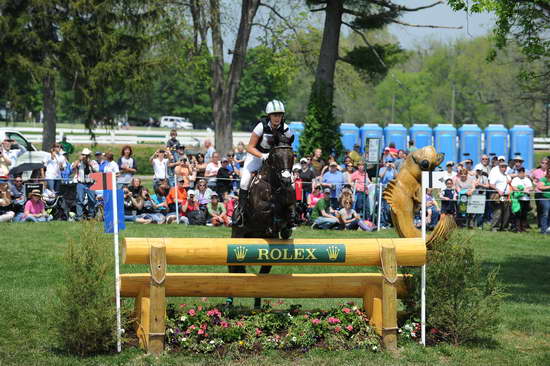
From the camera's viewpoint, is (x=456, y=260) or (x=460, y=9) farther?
(x=460, y=9)

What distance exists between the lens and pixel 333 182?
21.8m

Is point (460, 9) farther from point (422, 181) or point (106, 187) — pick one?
point (106, 187)

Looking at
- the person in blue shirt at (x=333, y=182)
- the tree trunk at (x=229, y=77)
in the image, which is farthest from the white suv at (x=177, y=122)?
the person in blue shirt at (x=333, y=182)

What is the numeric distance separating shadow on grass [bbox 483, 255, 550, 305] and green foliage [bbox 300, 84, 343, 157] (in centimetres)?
1190

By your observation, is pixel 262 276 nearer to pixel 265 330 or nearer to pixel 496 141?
pixel 265 330

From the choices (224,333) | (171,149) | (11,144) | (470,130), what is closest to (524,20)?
(224,333)

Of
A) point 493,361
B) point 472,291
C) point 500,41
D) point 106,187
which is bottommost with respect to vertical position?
point 493,361

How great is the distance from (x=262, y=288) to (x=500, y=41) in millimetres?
8654

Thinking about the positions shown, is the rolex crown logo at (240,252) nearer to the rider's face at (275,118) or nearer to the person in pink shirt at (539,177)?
the rider's face at (275,118)

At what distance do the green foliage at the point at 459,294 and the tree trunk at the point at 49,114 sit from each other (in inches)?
1051

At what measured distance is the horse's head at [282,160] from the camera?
8922 mm

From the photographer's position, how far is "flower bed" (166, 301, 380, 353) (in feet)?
30.3

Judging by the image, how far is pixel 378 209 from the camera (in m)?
20.9

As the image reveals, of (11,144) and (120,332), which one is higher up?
(11,144)
